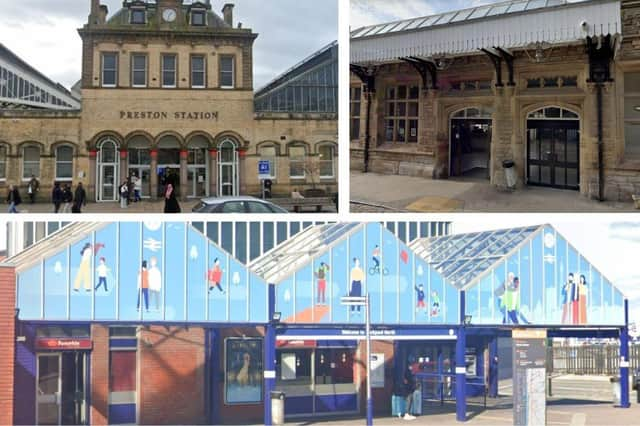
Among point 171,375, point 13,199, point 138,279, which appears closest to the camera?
point 138,279

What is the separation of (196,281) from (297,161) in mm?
3368

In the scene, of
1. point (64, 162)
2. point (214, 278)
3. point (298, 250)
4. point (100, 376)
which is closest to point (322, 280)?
point (298, 250)

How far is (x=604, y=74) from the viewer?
46.2 feet

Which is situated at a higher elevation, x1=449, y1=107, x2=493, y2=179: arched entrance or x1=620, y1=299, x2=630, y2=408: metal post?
x1=449, y1=107, x2=493, y2=179: arched entrance

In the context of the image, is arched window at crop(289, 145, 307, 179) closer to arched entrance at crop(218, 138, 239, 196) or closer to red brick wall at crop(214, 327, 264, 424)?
arched entrance at crop(218, 138, 239, 196)

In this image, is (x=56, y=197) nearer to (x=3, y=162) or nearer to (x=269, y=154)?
(x=3, y=162)

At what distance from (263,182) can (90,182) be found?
354 cm

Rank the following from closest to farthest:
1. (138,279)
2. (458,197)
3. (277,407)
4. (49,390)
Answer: (458,197) < (138,279) < (277,407) < (49,390)

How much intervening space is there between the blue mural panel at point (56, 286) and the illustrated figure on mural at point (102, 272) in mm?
574

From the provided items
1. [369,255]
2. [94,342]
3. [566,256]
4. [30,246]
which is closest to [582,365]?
[566,256]

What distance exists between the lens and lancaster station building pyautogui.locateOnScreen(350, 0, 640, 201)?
45.5ft

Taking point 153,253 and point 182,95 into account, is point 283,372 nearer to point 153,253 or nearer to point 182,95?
point 153,253

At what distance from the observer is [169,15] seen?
20.2m

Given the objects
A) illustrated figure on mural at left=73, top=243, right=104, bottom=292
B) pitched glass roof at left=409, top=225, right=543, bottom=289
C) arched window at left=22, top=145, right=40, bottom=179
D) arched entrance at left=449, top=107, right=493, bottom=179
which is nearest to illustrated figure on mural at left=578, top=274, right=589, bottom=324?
pitched glass roof at left=409, top=225, right=543, bottom=289
